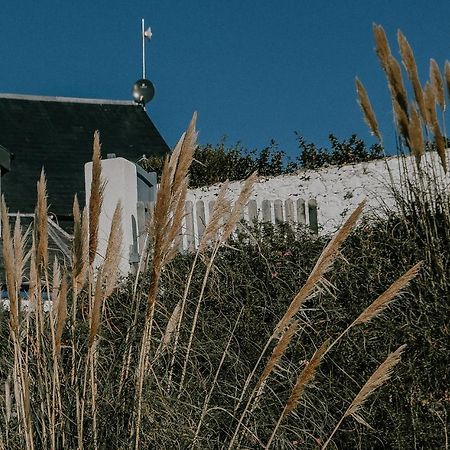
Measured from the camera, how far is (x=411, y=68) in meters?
4.23

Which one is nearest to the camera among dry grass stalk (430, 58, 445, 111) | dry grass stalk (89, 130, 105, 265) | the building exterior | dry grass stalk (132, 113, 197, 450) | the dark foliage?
dry grass stalk (132, 113, 197, 450)

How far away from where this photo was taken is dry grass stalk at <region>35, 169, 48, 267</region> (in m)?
2.75

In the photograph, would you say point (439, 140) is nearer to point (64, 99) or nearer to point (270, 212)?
point (270, 212)

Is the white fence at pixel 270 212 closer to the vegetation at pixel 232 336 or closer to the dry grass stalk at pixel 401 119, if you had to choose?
the vegetation at pixel 232 336

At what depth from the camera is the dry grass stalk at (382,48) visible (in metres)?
A: 4.24

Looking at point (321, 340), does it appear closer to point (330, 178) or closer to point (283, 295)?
point (283, 295)

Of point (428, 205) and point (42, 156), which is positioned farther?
point (42, 156)

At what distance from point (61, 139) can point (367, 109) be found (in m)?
13.6

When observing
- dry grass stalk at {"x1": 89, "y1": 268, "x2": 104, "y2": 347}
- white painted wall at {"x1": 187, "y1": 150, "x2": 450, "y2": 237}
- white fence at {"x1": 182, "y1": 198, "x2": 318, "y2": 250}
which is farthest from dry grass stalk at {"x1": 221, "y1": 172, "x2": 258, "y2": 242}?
white painted wall at {"x1": 187, "y1": 150, "x2": 450, "y2": 237}

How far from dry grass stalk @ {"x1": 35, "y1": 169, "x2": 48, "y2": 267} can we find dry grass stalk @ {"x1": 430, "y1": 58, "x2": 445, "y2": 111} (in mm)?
2209

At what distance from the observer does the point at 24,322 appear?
11.9ft

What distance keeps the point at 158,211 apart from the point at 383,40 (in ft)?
7.17

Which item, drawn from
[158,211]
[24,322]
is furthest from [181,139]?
[24,322]

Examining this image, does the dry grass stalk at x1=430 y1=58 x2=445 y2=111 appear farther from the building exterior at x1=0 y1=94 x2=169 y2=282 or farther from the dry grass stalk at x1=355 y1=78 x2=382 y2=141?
the building exterior at x1=0 y1=94 x2=169 y2=282
